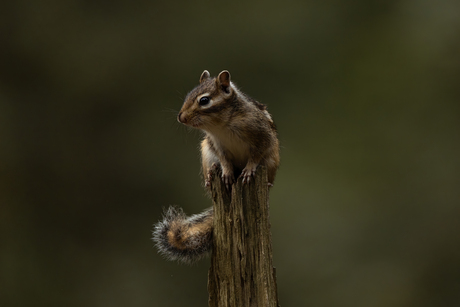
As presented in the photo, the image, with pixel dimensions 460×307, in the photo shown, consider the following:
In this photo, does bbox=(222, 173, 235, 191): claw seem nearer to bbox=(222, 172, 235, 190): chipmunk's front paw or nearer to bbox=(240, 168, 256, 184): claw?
bbox=(222, 172, 235, 190): chipmunk's front paw

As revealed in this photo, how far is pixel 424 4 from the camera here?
6.51m

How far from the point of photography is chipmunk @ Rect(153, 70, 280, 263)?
324 centimetres

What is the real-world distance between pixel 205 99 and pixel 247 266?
1127mm

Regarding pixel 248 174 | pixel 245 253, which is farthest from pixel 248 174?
pixel 245 253

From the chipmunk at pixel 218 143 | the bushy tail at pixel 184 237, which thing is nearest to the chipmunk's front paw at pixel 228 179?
the chipmunk at pixel 218 143

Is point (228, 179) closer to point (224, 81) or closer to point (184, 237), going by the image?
point (184, 237)

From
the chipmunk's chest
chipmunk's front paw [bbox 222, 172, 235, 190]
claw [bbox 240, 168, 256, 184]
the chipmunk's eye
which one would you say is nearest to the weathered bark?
claw [bbox 240, 168, 256, 184]

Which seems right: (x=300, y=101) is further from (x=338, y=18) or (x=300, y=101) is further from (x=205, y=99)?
(x=205, y=99)

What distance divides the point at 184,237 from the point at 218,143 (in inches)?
28.4

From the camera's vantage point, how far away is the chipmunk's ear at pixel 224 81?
A: 3289 millimetres

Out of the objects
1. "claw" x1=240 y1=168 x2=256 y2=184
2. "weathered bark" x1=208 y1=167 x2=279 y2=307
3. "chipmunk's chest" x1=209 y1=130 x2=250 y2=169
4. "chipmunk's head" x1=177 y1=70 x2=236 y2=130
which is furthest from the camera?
"chipmunk's chest" x1=209 y1=130 x2=250 y2=169

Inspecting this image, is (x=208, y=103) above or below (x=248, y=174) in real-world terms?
above

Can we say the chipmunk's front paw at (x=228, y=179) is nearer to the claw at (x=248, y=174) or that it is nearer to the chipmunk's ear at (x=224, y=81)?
the claw at (x=248, y=174)

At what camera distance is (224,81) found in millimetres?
3326
